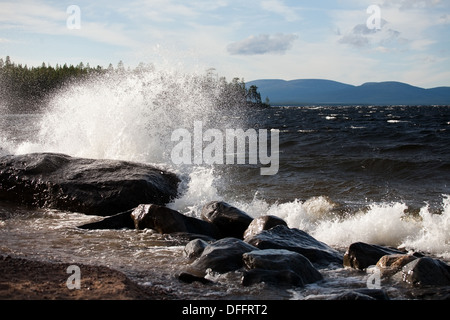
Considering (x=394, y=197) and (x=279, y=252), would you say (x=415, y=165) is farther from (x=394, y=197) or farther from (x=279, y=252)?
(x=279, y=252)

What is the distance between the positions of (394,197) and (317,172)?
4.58m

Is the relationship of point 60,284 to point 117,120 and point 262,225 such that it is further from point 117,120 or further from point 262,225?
point 117,120

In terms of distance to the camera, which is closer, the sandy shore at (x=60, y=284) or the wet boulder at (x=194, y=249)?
the sandy shore at (x=60, y=284)

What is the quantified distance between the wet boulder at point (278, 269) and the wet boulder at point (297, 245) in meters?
0.83

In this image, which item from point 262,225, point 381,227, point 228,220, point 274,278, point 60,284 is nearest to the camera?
point 60,284

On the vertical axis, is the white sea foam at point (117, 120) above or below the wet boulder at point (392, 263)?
above

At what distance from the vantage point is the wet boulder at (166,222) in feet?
26.3

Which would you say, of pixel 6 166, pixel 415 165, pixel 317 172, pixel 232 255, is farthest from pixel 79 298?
pixel 415 165

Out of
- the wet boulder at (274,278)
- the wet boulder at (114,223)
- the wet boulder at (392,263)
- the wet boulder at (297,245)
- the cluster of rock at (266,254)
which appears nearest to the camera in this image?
the wet boulder at (274,278)

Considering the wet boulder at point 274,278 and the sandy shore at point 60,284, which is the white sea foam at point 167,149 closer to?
the wet boulder at point 274,278

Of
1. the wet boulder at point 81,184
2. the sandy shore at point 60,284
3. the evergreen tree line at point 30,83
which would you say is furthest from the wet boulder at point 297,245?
the evergreen tree line at point 30,83

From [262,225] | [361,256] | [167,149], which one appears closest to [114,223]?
[262,225]

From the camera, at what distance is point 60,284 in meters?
4.79

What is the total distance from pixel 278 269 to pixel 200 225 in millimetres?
2953
